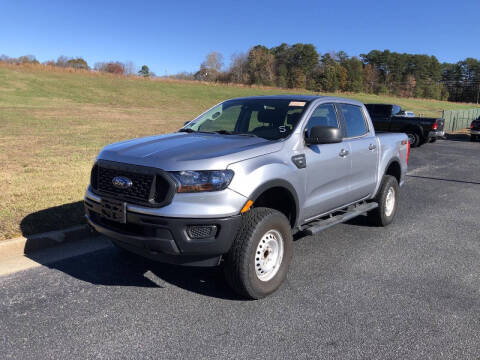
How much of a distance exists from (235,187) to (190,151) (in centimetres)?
54

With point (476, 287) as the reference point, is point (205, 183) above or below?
above

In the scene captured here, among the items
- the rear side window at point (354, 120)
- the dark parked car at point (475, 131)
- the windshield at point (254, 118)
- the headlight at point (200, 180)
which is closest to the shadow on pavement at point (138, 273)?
the headlight at point (200, 180)

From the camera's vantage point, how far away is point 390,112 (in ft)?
61.0

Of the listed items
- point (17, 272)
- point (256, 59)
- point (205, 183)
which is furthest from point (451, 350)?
point (256, 59)

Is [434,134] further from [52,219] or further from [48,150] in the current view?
[52,219]

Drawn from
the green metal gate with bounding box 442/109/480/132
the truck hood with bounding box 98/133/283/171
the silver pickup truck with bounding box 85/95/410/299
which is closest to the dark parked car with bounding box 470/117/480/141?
the green metal gate with bounding box 442/109/480/132

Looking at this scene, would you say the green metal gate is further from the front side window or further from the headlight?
the headlight

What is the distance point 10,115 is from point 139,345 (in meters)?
23.4

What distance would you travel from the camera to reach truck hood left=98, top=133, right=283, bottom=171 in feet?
11.2

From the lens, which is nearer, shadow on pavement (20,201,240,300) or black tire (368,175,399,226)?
shadow on pavement (20,201,240,300)

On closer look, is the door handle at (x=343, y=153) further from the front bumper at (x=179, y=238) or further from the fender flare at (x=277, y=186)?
the front bumper at (x=179, y=238)

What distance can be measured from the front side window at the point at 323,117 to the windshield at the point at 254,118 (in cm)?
16

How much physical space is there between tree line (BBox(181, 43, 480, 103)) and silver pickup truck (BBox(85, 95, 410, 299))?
301 feet

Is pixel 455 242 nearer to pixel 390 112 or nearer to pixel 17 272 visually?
pixel 17 272
